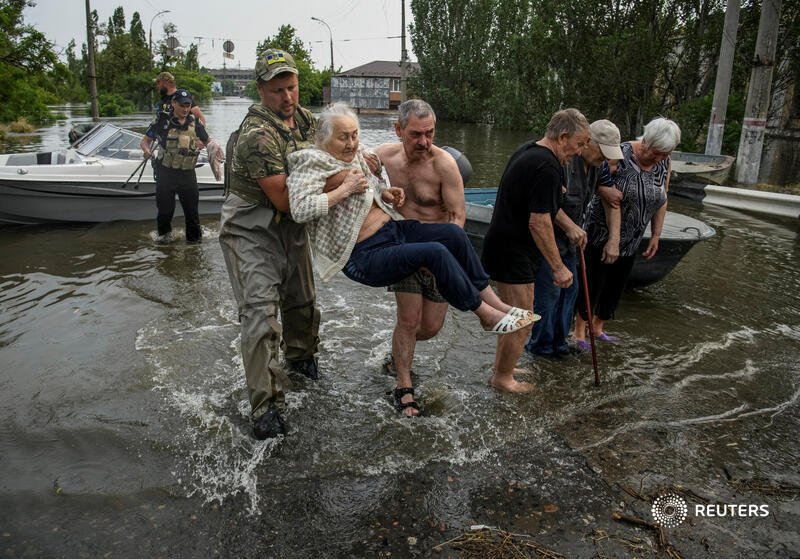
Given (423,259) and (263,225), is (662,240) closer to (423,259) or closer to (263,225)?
(423,259)

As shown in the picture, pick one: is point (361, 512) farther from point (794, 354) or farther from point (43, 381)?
point (794, 354)

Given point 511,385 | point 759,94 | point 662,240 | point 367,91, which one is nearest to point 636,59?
point 759,94

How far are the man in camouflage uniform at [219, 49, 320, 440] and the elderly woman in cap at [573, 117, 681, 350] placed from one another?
2572 millimetres

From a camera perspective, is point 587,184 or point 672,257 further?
point 672,257

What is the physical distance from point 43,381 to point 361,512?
9.44 feet

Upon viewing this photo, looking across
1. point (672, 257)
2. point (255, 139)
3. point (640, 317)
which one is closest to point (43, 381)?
point (255, 139)

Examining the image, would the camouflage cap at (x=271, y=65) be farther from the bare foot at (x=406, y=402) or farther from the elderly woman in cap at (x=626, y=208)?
the elderly woman in cap at (x=626, y=208)

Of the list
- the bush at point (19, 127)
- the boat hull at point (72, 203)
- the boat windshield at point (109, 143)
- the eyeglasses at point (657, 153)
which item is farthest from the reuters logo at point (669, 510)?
the bush at point (19, 127)

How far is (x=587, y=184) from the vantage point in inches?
186

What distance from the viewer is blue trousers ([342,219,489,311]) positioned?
3531 mm

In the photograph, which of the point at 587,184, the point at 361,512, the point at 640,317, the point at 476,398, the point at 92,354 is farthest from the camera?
the point at 640,317

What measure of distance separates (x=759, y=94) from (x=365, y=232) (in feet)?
47.8

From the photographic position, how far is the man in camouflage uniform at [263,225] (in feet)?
11.9

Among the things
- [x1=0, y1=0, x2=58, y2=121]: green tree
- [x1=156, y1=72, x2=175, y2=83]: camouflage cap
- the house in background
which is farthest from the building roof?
[x1=156, y1=72, x2=175, y2=83]: camouflage cap
